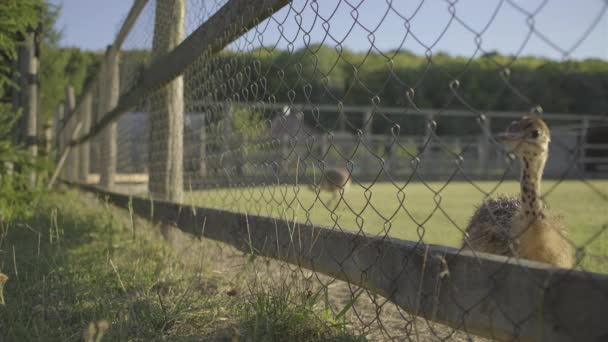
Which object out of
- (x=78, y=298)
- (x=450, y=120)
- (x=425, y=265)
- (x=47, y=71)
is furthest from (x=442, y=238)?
(x=450, y=120)

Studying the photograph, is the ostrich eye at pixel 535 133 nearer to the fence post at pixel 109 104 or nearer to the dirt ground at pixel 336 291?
the dirt ground at pixel 336 291

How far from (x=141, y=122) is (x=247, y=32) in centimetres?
564

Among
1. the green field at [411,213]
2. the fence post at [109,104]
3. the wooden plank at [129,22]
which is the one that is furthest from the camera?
the fence post at [109,104]

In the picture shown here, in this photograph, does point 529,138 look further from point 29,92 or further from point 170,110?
point 29,92

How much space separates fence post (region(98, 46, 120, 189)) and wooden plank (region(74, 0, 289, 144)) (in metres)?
2.52

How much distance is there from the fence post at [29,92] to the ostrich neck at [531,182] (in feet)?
15.8

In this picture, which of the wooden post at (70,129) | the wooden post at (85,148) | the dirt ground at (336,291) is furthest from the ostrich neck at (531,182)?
the wooden post at (70,129)

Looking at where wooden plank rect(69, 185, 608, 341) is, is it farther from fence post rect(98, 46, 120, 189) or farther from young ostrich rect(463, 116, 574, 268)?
fence post rect(98, 46, 120, 189)

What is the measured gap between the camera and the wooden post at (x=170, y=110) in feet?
13.1

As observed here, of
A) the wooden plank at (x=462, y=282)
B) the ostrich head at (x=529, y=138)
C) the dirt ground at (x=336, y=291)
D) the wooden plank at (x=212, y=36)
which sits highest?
the wooden plank at (x=212, y=36)

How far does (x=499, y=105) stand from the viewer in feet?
95.3

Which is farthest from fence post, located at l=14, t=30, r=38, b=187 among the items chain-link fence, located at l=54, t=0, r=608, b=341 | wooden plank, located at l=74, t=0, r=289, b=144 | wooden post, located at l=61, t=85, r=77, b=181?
wooden post, located at l=61, t=85, r=77, b=181

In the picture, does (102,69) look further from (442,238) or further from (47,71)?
(47,71)

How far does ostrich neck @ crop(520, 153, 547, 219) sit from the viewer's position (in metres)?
2.10
